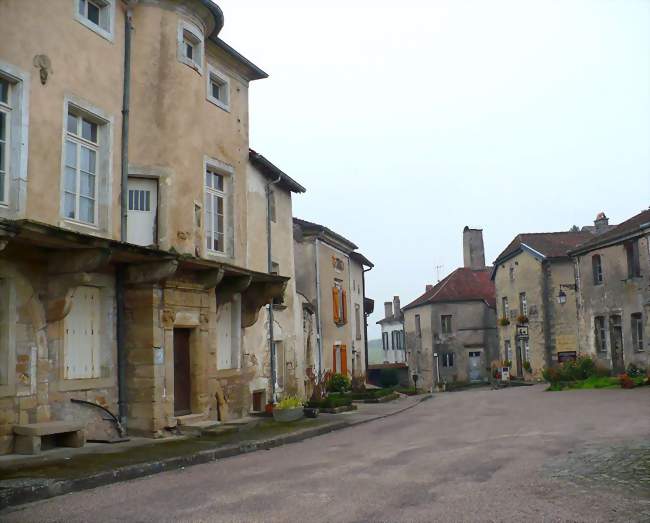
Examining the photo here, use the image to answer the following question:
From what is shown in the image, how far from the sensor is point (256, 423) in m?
14.5

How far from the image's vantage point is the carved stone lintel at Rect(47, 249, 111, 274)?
10492mm

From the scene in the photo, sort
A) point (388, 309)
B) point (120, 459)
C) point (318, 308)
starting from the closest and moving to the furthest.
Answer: point (120, 459) < point (318, 308) < point (388, 309)

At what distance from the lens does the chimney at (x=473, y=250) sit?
51928 millimetres

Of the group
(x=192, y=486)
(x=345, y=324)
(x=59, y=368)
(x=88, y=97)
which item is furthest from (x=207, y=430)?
(x=345, y=324)

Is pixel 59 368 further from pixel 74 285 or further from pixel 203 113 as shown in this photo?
pixel 203 113

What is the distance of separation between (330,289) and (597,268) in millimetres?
11378

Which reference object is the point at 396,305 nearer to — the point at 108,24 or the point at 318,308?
the point at 318,308

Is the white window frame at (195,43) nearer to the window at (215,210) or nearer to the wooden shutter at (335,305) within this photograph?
the window at (215,210)

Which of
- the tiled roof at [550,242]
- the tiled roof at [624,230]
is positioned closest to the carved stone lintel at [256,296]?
the tiled roof at [624,230]

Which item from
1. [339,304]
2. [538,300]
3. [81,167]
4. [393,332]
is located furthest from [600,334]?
[393,332]

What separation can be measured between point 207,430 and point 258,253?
6537 mm

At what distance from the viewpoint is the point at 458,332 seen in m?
47.9

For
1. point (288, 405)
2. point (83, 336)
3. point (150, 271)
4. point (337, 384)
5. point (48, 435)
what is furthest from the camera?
point (337, 384)

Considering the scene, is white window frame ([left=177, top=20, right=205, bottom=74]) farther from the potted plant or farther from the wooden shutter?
the wooden shutter
